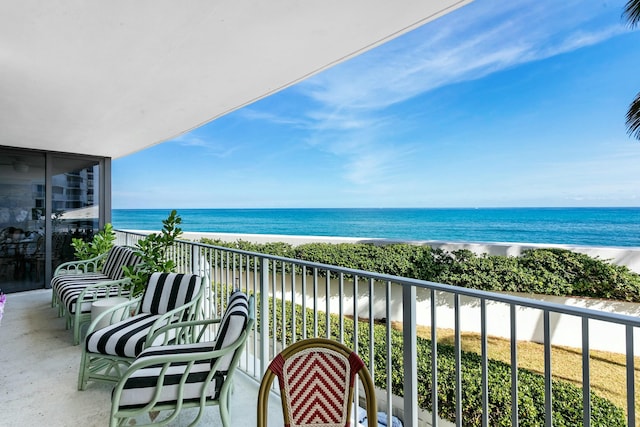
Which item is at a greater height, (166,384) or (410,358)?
(410,358)

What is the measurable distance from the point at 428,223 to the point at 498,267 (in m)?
24.9

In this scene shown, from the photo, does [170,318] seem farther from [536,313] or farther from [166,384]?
[536,313]

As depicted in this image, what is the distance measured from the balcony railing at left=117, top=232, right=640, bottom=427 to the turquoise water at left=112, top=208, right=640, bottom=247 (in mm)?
20458

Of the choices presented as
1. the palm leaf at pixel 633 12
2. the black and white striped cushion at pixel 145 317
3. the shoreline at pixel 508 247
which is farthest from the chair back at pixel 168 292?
the palm leaf at pixel 633 12

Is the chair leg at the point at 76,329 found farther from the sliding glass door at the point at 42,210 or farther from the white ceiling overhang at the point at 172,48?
the sliding glass door at the point at 42,210

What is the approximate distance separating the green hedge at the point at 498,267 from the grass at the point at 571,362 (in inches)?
53.2

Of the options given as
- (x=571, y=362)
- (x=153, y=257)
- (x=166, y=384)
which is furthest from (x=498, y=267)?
(x=166, y=384)

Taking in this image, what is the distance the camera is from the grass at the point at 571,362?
4.90m

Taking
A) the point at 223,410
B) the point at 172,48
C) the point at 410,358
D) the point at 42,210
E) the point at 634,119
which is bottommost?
the point at 223,410

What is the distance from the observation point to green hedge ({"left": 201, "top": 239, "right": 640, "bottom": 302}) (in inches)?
281

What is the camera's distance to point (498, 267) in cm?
820

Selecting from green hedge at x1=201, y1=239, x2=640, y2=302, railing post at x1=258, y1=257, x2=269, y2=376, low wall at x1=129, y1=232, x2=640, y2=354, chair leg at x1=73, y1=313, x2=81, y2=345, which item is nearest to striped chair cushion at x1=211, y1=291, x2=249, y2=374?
railing post at x1=258, y1=257, x2=269, y2=376

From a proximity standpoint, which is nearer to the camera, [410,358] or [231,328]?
[410,358]

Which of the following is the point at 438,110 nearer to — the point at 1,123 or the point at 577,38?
the point at 577,38
